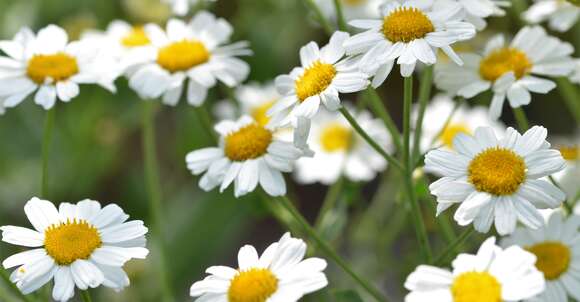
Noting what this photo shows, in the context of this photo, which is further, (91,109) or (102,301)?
(91,109)

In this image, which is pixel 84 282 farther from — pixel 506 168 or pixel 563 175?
pixel 563 175

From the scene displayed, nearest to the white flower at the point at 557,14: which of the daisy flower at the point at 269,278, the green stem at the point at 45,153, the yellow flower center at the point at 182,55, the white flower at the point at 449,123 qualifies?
the white flower at the point at 449,123

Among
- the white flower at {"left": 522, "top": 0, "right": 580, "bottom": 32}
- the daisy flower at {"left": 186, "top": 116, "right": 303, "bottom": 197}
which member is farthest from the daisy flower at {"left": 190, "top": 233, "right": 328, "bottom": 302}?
the white flower at {"left": 522, "top": 0, "right": 580, "bottom": 32}

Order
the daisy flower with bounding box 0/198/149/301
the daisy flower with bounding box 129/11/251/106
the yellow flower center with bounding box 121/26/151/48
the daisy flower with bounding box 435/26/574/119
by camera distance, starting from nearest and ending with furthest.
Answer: the daisy flower with bounding box 0/198/149/301 < the daisy flower with bounding box 435/26/574/119 < the daisy flower with bounding box 129/11/251/106 < the yellow flower center with bounding box 121/26/151/48

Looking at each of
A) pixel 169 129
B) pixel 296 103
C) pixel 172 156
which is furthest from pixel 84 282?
pixel 169 129

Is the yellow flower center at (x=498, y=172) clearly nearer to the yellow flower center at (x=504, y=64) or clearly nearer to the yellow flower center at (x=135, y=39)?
the yellow flower center at (x=504, y=64)

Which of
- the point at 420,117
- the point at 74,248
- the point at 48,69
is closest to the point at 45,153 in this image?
the point at 48,69

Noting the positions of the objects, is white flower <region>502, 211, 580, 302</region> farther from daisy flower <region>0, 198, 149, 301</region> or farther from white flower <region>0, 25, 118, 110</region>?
white flower <region>0, 25, 118, 110</region>
